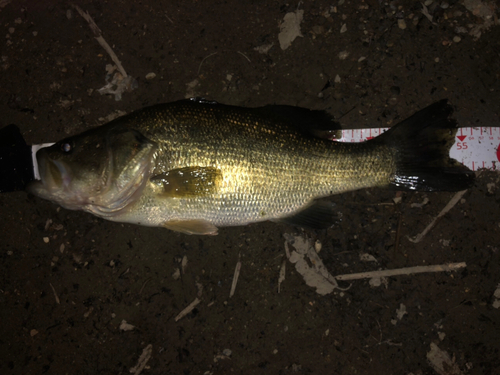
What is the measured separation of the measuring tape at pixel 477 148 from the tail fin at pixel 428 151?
1.05 ft

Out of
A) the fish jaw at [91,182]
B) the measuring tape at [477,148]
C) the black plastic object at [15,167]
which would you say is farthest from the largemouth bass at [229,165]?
the black plastic object at [15,167]

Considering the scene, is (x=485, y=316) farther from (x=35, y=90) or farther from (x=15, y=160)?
(x=35, y=90)

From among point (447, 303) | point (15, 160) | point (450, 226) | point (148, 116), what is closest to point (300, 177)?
point (148, 116)

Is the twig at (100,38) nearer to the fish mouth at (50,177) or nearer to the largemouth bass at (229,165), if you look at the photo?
the largemouth bass at (229,165)

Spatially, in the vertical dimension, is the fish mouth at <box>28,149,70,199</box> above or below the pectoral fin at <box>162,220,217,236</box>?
above

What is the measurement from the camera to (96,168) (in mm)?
2271

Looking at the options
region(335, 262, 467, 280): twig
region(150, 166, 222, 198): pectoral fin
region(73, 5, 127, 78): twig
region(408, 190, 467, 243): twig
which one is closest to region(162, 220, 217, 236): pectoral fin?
region(150, 166, 222, 198): pectoral fin

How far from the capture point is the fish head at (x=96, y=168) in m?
2.27

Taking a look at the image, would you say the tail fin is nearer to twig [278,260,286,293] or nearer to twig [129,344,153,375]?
twig [278,260,286,293]

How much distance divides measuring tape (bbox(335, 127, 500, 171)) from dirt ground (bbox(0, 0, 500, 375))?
0.12 metres

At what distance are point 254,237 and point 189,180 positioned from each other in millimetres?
879

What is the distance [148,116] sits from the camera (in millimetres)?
2359

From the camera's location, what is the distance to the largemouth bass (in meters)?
2.29

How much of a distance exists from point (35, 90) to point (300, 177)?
264cm
